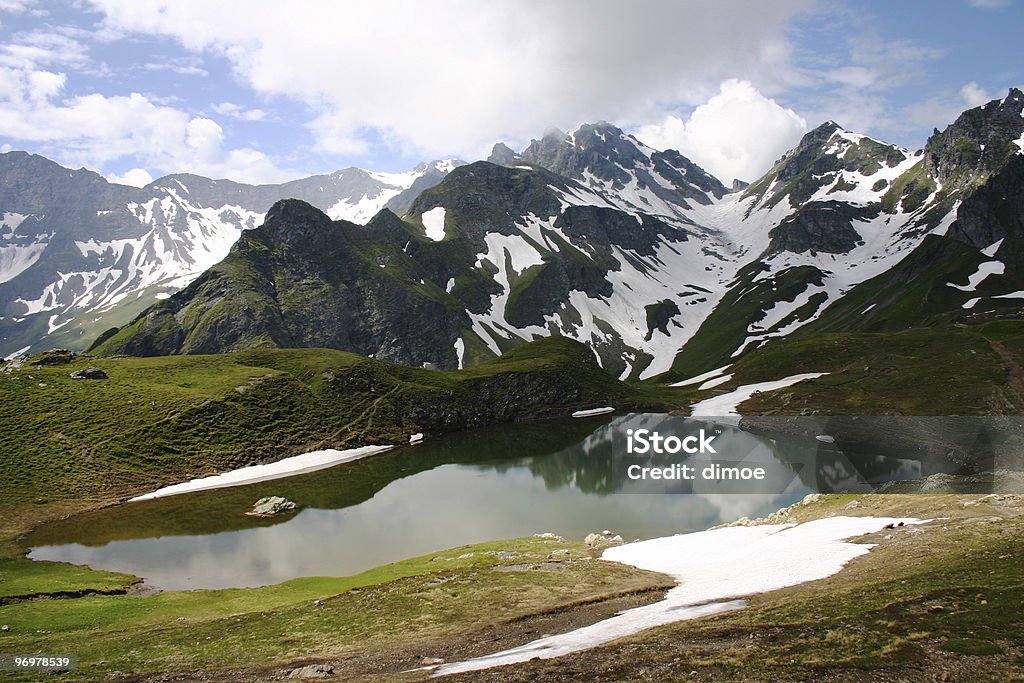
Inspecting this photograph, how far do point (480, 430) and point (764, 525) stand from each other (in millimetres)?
98540

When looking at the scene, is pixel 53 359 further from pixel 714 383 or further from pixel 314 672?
pixel 714 383

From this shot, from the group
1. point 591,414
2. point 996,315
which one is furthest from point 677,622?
point 996,315

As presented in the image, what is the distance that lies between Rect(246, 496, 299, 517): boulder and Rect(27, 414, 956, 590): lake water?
159 cm

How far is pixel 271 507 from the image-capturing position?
249ft

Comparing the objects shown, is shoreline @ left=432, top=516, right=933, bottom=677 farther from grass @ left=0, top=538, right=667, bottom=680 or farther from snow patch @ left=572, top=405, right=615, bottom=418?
snow patch @ left=572, top=405, right=615, bottom=418

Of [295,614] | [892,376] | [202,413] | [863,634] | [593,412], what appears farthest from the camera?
[593,412]

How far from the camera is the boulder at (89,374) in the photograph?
360 feet

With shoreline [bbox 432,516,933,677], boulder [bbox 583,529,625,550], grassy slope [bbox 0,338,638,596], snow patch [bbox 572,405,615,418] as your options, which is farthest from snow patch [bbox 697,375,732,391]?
shoreline [bbox 432,516,933,677]

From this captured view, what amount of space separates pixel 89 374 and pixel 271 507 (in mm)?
63426

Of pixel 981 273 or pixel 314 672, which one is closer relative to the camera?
pixel 314 672

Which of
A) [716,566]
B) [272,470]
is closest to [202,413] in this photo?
[272,470]

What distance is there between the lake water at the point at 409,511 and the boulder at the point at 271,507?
1594 millimetres

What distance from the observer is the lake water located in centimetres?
5688

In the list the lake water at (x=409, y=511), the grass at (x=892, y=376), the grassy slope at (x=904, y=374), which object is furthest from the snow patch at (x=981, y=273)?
the lake water at (x=409, y=511)
